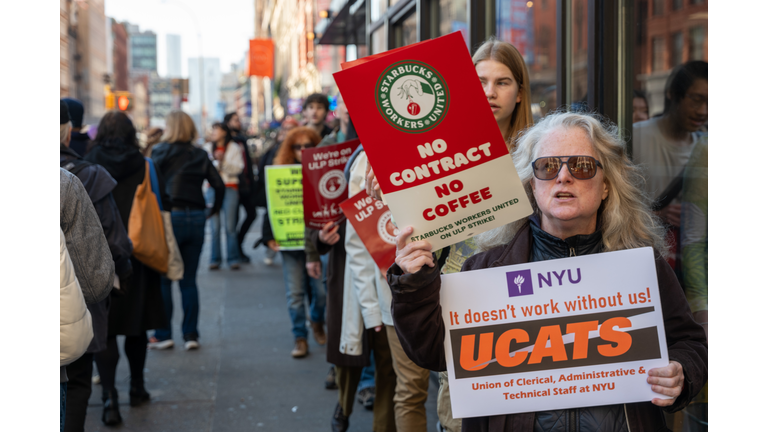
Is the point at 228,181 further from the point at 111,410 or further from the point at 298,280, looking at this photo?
the point at 111,410

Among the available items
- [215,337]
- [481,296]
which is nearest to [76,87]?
[215,337]

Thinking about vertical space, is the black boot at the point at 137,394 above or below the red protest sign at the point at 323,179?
below

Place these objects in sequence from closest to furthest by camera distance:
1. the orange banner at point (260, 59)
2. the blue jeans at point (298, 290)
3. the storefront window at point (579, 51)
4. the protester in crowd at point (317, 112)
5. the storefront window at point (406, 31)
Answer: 1. the storefront window at point (579, 51)
2. the blue jeans at point (298, 290)
3. the protester in crowd at point (317, 112)
4. the storefront window at point (406, 31)
5. the orange banner at point (260, 59)

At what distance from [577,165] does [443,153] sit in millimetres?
415

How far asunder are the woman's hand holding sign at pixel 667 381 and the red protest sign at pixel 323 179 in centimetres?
276

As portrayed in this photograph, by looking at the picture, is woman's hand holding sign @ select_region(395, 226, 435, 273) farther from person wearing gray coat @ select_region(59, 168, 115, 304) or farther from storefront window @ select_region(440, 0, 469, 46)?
storefront window @ select_region(440, 0, 469, 46)

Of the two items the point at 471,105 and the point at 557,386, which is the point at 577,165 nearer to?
the point at 471,105

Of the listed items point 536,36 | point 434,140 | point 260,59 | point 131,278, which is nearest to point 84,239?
point 131,278

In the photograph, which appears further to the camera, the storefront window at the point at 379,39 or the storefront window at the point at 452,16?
the storefront window at the point at 379,39

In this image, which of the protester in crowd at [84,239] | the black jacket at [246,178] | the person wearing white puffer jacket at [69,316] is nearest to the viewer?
the person wearing white puffer jacket at [69,316]

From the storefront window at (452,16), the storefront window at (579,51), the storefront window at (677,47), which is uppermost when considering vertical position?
the storefront window at (452,16)

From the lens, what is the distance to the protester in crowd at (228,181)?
10312mm

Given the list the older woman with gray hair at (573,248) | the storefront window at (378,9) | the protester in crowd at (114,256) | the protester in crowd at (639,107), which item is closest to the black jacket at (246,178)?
the storefront window at (378,9)

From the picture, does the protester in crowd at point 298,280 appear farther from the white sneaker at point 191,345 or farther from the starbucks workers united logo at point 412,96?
the starbucks workers united logo at point 412,96
